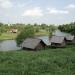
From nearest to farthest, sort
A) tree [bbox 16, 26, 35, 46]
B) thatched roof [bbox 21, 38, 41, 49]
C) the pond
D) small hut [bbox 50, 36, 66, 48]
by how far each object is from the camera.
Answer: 1. thatched roof [bbox 21, 38, 41, 49]
2. small hut [bbox 50, 36, 66, 48]
3. tree [bbox 16, 26, 35, 46]
4. the pond

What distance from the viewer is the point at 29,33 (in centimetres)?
6662

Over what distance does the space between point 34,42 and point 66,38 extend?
16476 mm

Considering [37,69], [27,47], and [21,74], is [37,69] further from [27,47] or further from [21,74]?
[27,47]

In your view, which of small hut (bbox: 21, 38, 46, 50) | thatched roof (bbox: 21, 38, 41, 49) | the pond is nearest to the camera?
small hut (bbox: 21, 38, 46, 50)

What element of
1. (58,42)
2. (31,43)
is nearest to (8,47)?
(58,42)

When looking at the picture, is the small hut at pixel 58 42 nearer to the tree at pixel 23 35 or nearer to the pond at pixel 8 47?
the tree at pixel 23 35

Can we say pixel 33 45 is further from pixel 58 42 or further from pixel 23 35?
pixel 23 35

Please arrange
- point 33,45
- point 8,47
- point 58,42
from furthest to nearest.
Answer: point 8,47 → point 58,42 → point 33,45

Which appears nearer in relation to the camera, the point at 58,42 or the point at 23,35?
the point at 58,42

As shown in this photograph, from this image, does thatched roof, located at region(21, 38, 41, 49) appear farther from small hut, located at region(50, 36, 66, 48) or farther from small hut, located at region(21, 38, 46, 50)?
small hut, located at region(50, 36, 66, 48)

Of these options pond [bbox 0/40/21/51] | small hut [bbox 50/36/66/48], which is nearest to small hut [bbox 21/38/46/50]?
small hut [bbox 50/36/66/48]

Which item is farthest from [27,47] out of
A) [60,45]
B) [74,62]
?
[74,62]

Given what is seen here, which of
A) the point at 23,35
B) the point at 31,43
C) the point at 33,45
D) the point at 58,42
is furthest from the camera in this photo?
the point at 23,35

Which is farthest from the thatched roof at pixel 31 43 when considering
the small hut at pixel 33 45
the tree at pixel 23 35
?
the tree at pixel 23 35
